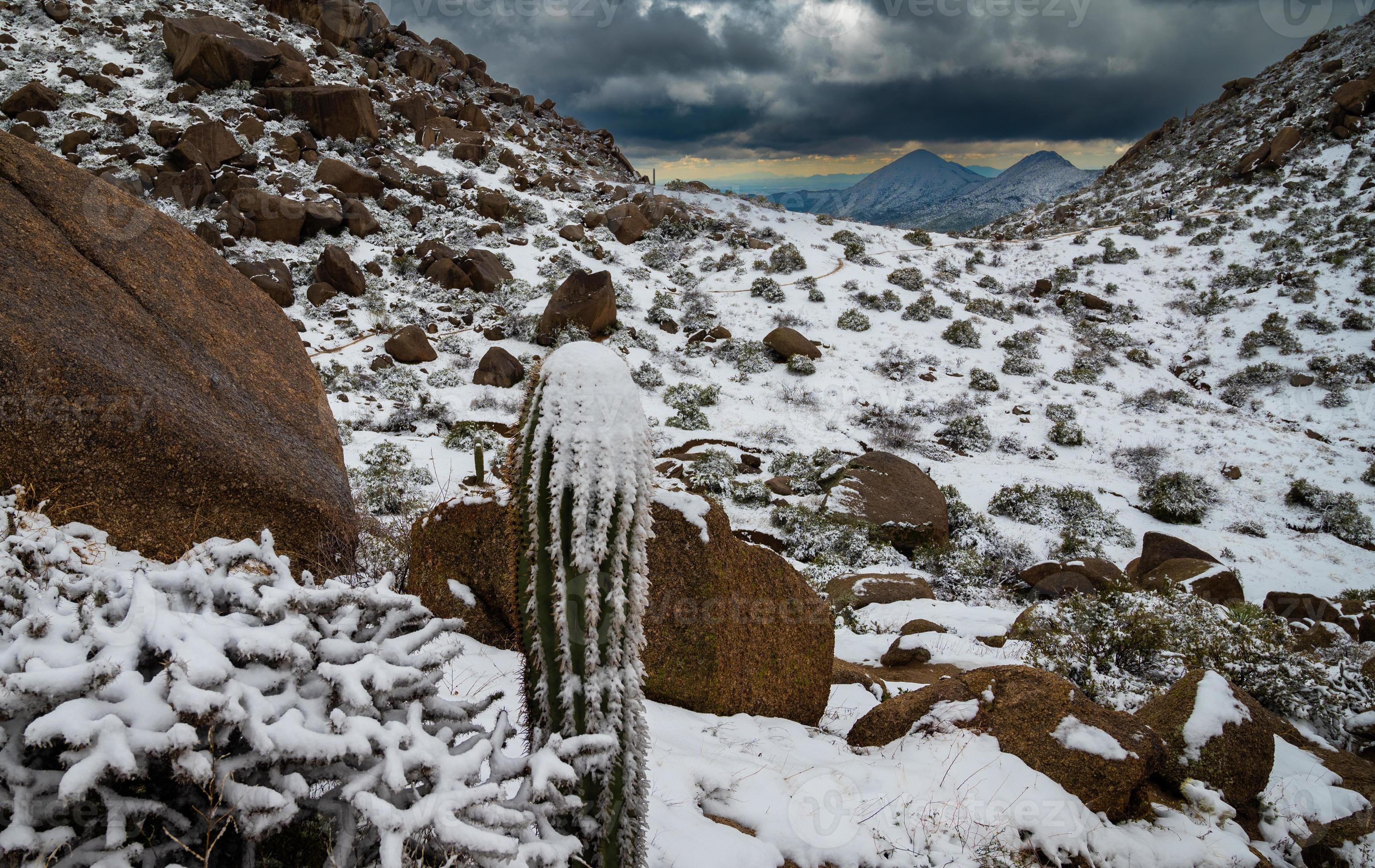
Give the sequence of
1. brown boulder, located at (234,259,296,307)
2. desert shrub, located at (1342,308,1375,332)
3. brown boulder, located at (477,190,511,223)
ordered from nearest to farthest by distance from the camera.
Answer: brown boulder, located at (234,259,296,307) → desert shrub, located at (1342,308,1375,332) → brown boulder, located at (477,190,511,223)

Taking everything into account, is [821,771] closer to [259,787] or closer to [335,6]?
[259,787]

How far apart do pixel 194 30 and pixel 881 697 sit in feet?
77.8

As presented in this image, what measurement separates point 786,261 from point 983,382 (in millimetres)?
7084

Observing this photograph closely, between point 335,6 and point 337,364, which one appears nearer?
point 337,364

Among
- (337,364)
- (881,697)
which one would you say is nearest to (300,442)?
(881,697)

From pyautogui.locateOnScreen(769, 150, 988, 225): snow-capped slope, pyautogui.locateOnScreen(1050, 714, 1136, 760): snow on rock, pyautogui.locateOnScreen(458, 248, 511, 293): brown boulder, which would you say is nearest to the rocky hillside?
pyautogui.locateOnScreen(1050, 714, 1136, 760): snow on rock

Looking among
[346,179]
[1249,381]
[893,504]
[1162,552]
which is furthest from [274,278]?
[1249,381]

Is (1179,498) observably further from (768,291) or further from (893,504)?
(768,291)

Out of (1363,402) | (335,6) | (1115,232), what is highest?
(335,6)

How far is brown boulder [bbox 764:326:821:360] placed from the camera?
13.9m

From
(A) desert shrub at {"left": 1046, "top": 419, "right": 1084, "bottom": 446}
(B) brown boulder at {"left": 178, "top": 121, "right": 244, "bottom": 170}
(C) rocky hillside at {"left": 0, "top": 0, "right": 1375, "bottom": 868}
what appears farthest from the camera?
(B) brown boulder at {"left": 178, "top": 121, "right": 244, "bottom": 170}

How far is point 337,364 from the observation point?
34.2 ft

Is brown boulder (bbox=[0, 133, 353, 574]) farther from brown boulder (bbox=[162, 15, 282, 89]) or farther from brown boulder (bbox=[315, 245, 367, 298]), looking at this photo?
brown boulder (bbox=[162, 15, 282, 89])

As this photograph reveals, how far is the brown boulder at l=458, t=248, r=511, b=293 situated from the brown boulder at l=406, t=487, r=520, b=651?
11379 millimetres
